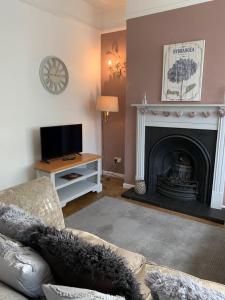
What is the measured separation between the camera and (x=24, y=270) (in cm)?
92

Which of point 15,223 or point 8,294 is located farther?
point 15,223

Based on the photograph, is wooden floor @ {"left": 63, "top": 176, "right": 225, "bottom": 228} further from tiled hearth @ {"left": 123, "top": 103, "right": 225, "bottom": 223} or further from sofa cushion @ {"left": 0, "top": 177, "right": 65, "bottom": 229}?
sofa cushion @ {"left": 0, "top": 177, "right": 65, "bottom": 229}

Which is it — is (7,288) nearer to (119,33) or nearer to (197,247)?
(197,247)

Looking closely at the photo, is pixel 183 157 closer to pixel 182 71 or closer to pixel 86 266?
pixel 182 71

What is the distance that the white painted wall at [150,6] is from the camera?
298 cm

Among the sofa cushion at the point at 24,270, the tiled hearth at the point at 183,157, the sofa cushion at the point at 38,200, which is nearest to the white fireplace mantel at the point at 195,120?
the tiled hearth at the point at 183,157

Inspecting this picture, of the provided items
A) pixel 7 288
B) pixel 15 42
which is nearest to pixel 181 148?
pixel 15 42

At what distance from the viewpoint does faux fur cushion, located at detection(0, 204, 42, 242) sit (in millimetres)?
1140

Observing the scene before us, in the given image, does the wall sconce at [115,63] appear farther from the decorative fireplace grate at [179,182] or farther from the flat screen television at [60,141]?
the decorative fireplace grate at [179,182]

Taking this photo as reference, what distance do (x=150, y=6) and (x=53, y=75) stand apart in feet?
5.51

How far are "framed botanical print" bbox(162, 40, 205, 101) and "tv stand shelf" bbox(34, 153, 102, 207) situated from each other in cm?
151

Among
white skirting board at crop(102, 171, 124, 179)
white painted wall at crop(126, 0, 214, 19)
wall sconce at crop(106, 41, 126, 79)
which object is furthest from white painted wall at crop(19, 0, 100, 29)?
white skirting board at crop(102, 171, 124, 179)

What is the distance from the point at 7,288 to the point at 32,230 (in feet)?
0.82

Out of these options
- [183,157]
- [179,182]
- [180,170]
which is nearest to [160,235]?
[179,182]
